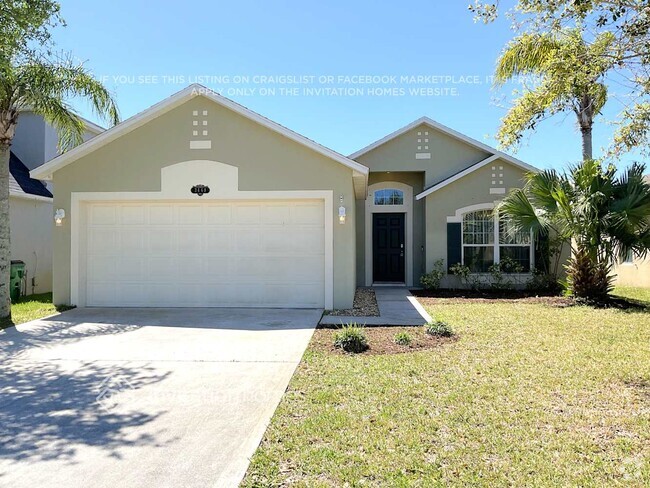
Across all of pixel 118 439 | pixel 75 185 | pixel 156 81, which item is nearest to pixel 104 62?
pixel 156 81

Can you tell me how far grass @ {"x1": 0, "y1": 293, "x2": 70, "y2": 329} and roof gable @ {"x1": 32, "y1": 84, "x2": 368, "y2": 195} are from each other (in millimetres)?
3077

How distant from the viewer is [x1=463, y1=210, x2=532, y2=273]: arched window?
14429mm

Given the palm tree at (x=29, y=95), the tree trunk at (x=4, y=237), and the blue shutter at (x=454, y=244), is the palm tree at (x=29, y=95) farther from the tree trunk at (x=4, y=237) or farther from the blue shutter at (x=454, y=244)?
the blue shutter at (x=454, y=244)

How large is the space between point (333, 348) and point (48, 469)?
4097mm

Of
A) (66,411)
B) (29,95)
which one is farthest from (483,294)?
(29,95)

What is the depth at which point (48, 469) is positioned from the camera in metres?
3.44

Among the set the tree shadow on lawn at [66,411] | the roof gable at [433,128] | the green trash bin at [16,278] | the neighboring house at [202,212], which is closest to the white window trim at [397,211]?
the roof gable at [433,128]

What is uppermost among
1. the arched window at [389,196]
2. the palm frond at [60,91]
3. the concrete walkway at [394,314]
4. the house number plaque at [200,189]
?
the palm frond at [60,91]

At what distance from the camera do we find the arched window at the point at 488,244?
14429 mm

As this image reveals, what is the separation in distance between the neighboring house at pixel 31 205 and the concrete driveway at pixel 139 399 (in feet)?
20.6

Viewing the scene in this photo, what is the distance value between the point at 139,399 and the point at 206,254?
6.05 m

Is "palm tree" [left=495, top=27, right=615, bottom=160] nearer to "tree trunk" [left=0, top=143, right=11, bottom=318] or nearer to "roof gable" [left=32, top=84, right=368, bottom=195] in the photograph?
"roof gable" [left=32, top=84, right=368, bottom=195]

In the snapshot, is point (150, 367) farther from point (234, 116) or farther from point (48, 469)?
point (234, 116)

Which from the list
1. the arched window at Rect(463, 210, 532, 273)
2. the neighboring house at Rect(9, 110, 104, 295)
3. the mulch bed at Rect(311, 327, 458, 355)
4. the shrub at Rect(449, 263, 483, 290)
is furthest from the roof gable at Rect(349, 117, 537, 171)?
the neighboring house at Rect(9, 110, 104, 295)
